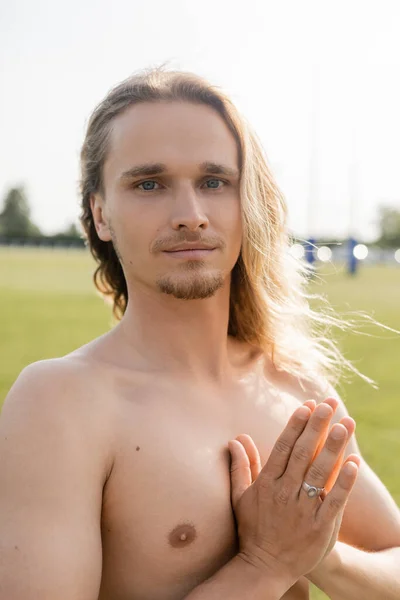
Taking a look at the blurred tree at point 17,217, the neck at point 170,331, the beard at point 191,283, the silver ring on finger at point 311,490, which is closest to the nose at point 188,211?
the beard at point 191,283

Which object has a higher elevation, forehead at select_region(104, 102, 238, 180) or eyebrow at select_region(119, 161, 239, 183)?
forehead at select_region(104, 102, 238, 180)

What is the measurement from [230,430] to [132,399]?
37 centimetres

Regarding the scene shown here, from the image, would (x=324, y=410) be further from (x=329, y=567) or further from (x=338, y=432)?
(x=329, y=567)

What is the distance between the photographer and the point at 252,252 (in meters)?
2.69

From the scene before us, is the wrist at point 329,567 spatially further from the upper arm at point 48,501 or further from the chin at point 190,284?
the chin at point 190,284

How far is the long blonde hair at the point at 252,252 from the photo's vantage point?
2584 millimetres

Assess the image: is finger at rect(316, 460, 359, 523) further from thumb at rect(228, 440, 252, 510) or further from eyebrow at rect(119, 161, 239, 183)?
eyebrow at rect(119, 161, 239, 183)

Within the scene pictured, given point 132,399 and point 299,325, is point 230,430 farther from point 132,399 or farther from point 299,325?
point 299,325

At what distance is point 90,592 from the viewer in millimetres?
1948

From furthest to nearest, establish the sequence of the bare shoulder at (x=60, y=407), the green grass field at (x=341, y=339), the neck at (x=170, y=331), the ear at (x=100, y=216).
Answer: the green grass field at (x=341, y=339)
the ear at (x=100, y=216)
the neck at (x=170, y=331)
the bare shoulder at (x=60, y=407)

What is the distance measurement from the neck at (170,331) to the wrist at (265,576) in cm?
64

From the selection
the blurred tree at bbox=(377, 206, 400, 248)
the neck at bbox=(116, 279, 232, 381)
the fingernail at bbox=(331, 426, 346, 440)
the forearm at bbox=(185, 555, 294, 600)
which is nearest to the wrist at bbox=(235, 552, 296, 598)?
the forearm at bbox=(185, 555, 294, 600)

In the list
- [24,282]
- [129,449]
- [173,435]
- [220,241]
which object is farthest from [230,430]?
[24,282]

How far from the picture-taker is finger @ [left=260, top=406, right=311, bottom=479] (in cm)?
213
